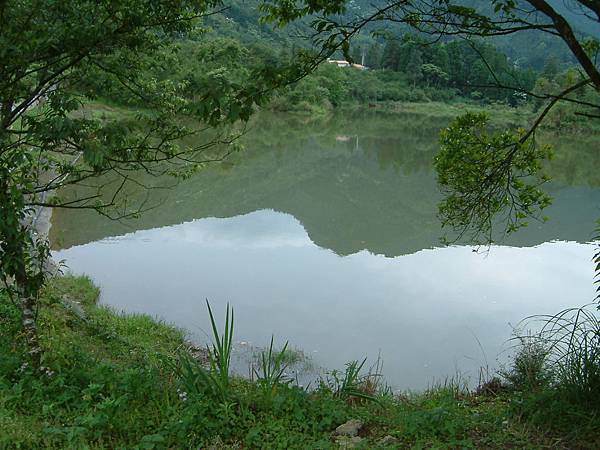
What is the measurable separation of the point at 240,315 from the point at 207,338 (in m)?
1.11

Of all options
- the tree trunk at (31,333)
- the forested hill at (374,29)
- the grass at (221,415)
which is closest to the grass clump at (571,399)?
the grass at (221,415)

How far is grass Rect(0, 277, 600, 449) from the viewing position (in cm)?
300

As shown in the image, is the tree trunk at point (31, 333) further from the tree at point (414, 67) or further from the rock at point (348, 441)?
the tree at point (414, 67)

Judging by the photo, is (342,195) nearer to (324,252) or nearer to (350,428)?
(324,252)

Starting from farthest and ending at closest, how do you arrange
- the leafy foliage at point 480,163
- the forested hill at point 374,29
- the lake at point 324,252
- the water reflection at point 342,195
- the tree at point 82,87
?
the water reflection at point 342,195 → the lake at point 324,252 → the leafy foliage at point 480,163 → the forested hill at point 374,29 → the tree at point 82,87

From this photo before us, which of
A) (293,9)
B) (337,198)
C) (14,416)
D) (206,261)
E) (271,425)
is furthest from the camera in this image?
(337,198)

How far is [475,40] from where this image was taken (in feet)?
14.5

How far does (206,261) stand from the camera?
11.3 meters

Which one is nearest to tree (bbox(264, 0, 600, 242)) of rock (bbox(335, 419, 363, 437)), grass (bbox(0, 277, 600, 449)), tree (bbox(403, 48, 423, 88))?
grass (bbox(0, 277, 600, 449))

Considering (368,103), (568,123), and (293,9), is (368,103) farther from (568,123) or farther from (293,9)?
(293,9)

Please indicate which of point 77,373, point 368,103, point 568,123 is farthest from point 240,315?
point 368,103

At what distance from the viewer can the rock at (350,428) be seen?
135 inches

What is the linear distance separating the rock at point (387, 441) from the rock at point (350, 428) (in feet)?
0.58

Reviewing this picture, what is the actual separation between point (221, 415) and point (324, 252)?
30.0 feet
